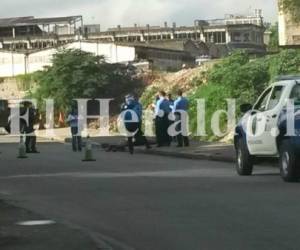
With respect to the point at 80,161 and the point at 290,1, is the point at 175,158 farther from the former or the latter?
the point at 290,1

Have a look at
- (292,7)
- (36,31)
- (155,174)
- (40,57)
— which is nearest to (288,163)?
(155,174)

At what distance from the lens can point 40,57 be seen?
239 feet

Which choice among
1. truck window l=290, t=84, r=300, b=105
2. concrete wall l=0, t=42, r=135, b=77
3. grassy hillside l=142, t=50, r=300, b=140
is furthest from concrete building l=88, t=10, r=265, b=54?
truck window l=290, t=84, r=300, b=105

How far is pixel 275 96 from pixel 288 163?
Answer: 5.50 feet

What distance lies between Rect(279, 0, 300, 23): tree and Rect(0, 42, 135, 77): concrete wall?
89.6 ft

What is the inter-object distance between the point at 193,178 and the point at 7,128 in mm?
28761

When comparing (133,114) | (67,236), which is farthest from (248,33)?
(67,236)

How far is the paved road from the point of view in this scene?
33.6ft

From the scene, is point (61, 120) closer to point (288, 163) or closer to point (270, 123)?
point (270, 123)

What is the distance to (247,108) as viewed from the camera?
18.9 meters

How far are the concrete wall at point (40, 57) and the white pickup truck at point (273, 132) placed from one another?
4729cm

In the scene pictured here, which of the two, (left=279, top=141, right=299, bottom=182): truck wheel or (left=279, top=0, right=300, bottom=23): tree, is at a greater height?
(left=279, top=0, right=300, bottom=23): tree

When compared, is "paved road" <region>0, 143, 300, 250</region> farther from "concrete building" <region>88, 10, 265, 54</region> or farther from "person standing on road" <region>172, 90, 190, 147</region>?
"concrete building" <region>88, 10, 265, 54</region>

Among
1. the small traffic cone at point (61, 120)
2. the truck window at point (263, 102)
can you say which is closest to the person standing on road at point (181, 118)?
the truck window at point (263, 102)
